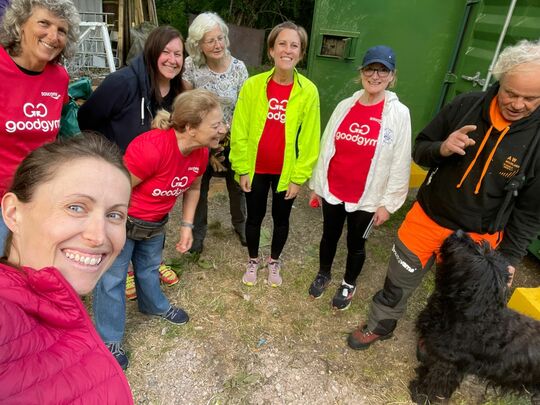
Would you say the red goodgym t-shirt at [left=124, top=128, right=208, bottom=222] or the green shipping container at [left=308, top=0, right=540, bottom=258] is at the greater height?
the green shipping container at [left=308, top=0, right=540, bottom=258]

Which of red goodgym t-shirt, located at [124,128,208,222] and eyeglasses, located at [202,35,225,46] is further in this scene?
eyeglasses, located at [202,35,225,46]

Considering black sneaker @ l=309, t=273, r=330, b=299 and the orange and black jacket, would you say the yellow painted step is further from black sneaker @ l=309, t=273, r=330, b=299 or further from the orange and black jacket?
black sneaker @ l=309, t=273, r=330, b=299

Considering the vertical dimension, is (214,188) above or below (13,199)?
below

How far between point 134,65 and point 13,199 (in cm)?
166

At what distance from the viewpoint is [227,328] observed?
2848 mm

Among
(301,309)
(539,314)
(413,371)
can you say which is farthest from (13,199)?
(539,314)

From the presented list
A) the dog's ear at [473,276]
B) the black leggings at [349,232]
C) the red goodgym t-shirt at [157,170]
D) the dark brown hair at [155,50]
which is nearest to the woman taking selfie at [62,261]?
the red goodgym t-shirt at [157,170]

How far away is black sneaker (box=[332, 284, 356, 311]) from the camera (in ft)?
10.2

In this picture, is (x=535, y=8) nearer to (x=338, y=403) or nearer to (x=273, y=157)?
(x=273, y=157)

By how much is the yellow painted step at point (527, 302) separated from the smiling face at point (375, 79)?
74.6 inches

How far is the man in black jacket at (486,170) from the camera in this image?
5.61 ft

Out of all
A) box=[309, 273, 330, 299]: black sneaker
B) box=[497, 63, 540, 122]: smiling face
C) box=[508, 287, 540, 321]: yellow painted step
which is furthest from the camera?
box=[309, 273, 330, 299]: black sneaker

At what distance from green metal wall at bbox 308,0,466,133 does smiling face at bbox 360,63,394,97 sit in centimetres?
166

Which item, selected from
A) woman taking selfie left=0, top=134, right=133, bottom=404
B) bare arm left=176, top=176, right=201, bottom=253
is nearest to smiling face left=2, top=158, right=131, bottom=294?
woman taking selfie left=0, top=134, right=133, bottom=404
